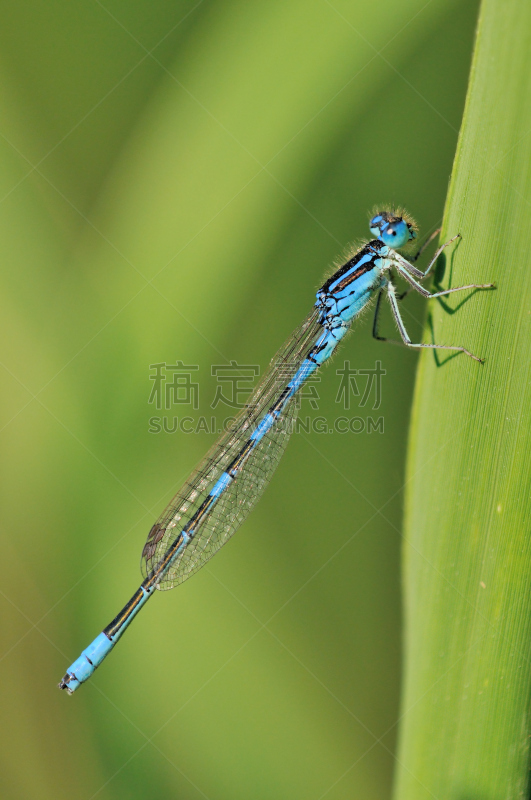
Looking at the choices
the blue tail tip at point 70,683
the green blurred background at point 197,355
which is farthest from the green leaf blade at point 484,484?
the blue tail tip at point 70,683

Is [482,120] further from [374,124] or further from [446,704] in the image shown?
[446,704]

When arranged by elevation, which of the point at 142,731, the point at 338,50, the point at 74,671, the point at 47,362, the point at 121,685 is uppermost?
the point at 47,362

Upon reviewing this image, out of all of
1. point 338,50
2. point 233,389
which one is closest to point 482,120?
point 338,50

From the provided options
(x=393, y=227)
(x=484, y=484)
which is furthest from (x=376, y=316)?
(x=484, y=484)

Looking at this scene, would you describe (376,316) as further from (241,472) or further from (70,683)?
(70,683)

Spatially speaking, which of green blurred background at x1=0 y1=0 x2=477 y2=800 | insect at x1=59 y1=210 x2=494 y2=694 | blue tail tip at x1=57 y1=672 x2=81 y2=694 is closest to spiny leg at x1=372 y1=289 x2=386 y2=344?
insect at x1=59 y1=210 x2=494 y2=694

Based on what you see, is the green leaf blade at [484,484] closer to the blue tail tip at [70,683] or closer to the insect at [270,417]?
the insect at [270,417]

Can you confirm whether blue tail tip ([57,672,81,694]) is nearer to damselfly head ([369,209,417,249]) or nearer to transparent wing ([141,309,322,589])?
transparent wing ([141,309,322,589])
